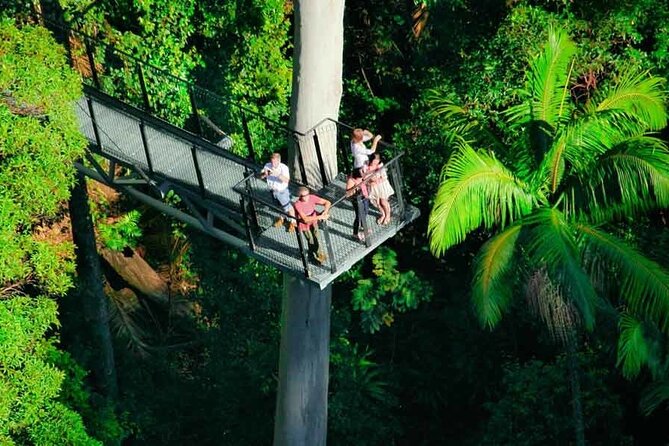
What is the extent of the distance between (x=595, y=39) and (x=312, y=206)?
6.75 meters

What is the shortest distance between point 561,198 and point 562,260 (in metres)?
1.50

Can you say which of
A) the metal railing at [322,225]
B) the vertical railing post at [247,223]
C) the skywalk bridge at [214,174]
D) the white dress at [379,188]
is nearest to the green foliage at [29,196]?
the skywalk bridge at [214,174]

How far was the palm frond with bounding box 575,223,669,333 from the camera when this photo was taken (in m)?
15.1

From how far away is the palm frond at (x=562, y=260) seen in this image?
1489 cm

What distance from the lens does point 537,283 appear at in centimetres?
1597

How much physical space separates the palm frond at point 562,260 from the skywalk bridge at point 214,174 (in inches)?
76.3

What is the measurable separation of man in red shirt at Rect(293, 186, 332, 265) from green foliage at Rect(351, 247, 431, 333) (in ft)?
18.0

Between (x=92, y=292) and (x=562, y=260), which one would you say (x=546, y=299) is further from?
(x=92, y=292)

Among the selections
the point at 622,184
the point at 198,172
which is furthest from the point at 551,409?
the point at 198,172

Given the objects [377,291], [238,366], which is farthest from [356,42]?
[238,366]

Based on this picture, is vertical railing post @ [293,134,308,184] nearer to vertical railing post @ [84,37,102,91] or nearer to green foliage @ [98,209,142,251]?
vertical railing post @ [84,37,102,91]

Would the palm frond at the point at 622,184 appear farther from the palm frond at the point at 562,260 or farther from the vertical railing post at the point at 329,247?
the vertical railing post at the point at 329,247

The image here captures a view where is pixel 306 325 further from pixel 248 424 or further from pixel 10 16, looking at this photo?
pixel 10 16

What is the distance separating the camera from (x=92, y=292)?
2152 centimetres
